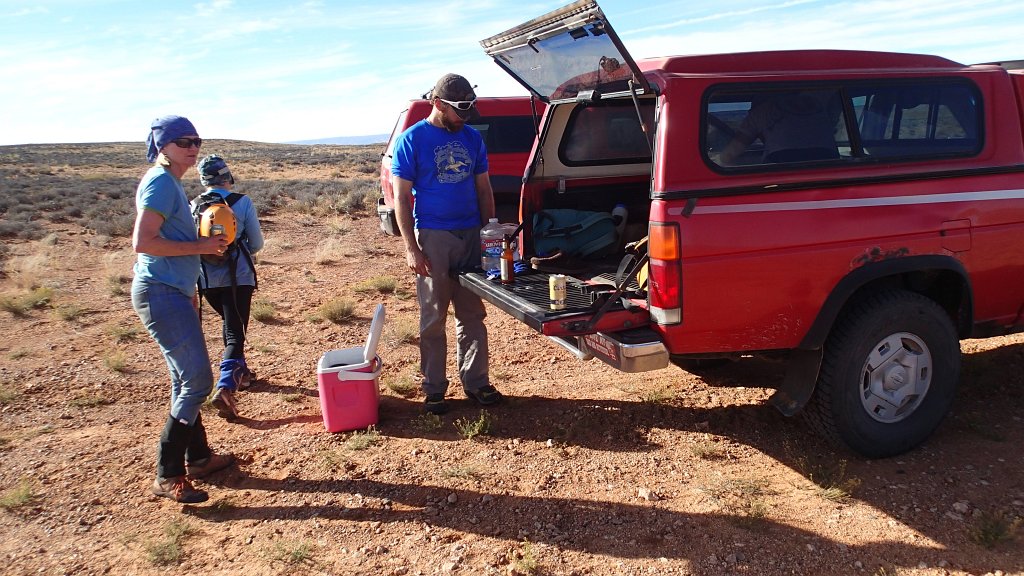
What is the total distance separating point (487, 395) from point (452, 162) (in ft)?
5.28

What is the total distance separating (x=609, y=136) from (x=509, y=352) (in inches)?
81.7

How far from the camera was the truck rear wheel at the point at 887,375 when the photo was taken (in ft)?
11.8

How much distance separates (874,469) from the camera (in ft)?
12.3

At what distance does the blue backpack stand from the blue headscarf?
2.29 metres

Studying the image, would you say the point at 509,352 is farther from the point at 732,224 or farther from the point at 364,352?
the point at 732,224

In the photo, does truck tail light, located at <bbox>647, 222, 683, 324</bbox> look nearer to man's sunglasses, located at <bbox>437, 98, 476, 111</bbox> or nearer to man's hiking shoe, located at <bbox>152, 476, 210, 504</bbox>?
man's sunglasses, located at <bbox>437, 98, 476, 111</bbox>

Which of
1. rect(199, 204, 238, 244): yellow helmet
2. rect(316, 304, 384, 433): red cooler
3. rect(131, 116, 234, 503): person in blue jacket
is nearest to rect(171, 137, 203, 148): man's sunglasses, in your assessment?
rect(131, 116, 234, 503): person in blue jacket

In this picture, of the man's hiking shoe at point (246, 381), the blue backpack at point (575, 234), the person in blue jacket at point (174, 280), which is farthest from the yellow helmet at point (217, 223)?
the blue backpack at point (575, 234)

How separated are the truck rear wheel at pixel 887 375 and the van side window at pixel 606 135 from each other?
202cm

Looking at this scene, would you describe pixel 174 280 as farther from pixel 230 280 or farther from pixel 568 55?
pixel 568 55

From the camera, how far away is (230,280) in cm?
500

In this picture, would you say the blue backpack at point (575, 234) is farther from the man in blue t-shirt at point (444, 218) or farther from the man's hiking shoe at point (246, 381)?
the man's hiking shoe at point (246, 381)

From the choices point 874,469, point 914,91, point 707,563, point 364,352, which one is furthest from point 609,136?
point 707,563

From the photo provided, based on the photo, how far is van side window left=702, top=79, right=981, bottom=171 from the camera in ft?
11.4
